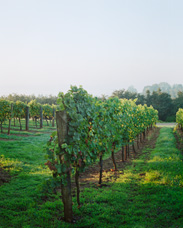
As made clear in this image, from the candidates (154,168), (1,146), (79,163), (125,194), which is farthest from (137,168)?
(1,146)

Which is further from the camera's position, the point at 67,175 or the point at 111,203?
the point at 111,203

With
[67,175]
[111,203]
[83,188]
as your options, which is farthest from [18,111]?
[67,175]

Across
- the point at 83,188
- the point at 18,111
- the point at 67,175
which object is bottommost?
the point at 83,188

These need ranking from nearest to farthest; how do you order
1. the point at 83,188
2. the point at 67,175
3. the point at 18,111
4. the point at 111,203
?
the point at 67,175 → the point at 111,203 → the point at 83,188 → the point at 18,111

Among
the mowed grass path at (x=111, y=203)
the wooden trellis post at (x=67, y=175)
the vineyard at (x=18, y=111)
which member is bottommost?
the mowed grass path at (x=111, y=203)

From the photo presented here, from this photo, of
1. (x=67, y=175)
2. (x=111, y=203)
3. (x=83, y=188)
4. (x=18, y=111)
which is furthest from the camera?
(x=18, y=111)

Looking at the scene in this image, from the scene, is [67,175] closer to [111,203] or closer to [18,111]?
[111,203]

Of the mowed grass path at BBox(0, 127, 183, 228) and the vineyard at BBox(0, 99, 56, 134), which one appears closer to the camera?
the mowed grass path at BBox(0, 127, 183, 228)

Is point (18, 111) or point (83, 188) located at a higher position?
point (18, 111)

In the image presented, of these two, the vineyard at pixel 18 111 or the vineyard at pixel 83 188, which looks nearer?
the vineyard at pixel 83 188

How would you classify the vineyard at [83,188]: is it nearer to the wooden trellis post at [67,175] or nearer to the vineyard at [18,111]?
the wooden trellis post at [67,175]

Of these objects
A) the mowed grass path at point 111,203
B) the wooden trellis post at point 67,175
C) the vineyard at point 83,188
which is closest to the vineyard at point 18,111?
the vineyard at point 83,188

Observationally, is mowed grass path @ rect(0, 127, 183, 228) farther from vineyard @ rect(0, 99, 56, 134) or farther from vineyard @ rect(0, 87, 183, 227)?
vineyard @ rect(0, 99, 56, 134)

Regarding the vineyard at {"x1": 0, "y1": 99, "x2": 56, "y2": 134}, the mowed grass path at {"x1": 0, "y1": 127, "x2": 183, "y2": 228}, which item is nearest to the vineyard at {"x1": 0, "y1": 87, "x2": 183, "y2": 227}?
the mowed grass path at {"x1": 0, "y1": 127, "x2": 183, "y2": 228}
